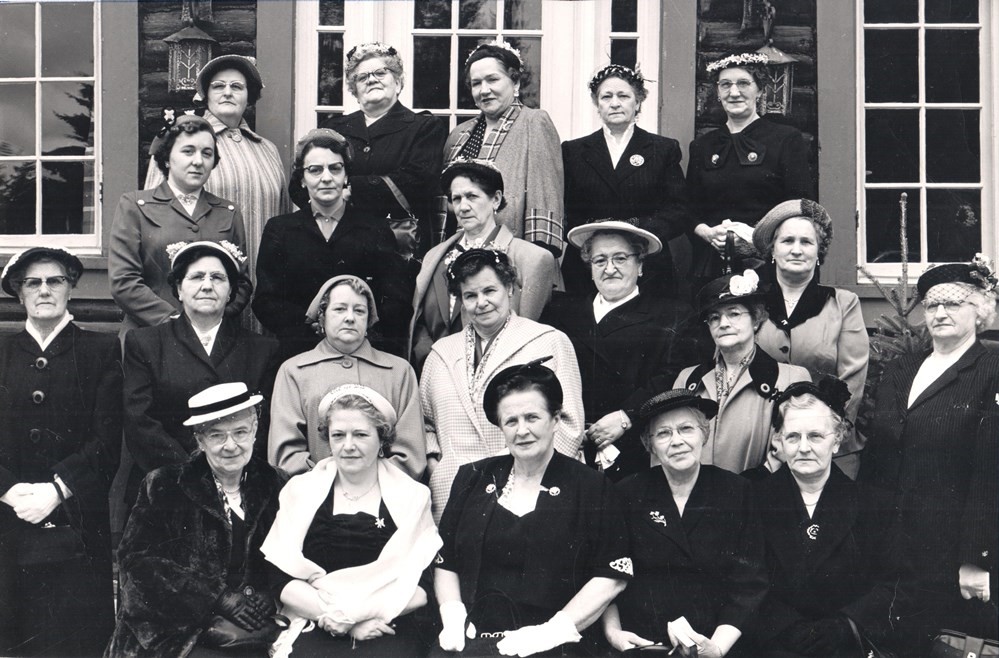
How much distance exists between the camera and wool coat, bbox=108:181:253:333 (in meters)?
4.73

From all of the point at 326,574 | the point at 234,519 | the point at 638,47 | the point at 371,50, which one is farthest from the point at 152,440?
the point at 638,47

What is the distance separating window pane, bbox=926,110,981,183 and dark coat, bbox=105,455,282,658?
3.65 meters

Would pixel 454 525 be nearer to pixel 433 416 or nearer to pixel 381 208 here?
pixel 433 416

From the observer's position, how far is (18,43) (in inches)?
239

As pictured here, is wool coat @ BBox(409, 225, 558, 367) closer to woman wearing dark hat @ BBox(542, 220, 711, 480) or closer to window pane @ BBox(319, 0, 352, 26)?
woman wearing dark hat @ BBox(542, 220, 711, 480)

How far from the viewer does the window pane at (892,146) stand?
5.95 m

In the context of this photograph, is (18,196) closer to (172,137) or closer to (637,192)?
(172,137)

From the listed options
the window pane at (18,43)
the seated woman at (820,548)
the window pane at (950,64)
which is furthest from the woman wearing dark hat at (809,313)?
the window pane at (18,43)

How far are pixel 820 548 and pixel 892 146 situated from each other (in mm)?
2646

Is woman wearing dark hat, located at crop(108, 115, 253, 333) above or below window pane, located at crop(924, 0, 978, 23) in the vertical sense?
below

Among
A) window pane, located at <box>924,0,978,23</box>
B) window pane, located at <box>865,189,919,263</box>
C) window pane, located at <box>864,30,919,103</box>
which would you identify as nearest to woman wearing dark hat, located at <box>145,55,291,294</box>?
window pane, located at <box>865,189,919,263</box>

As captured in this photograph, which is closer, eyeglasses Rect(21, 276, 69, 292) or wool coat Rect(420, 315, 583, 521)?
wool coat Rect(420, 315, 583, 521)

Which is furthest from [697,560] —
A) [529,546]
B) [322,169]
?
[322,169]

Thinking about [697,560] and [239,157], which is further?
[239,157]
